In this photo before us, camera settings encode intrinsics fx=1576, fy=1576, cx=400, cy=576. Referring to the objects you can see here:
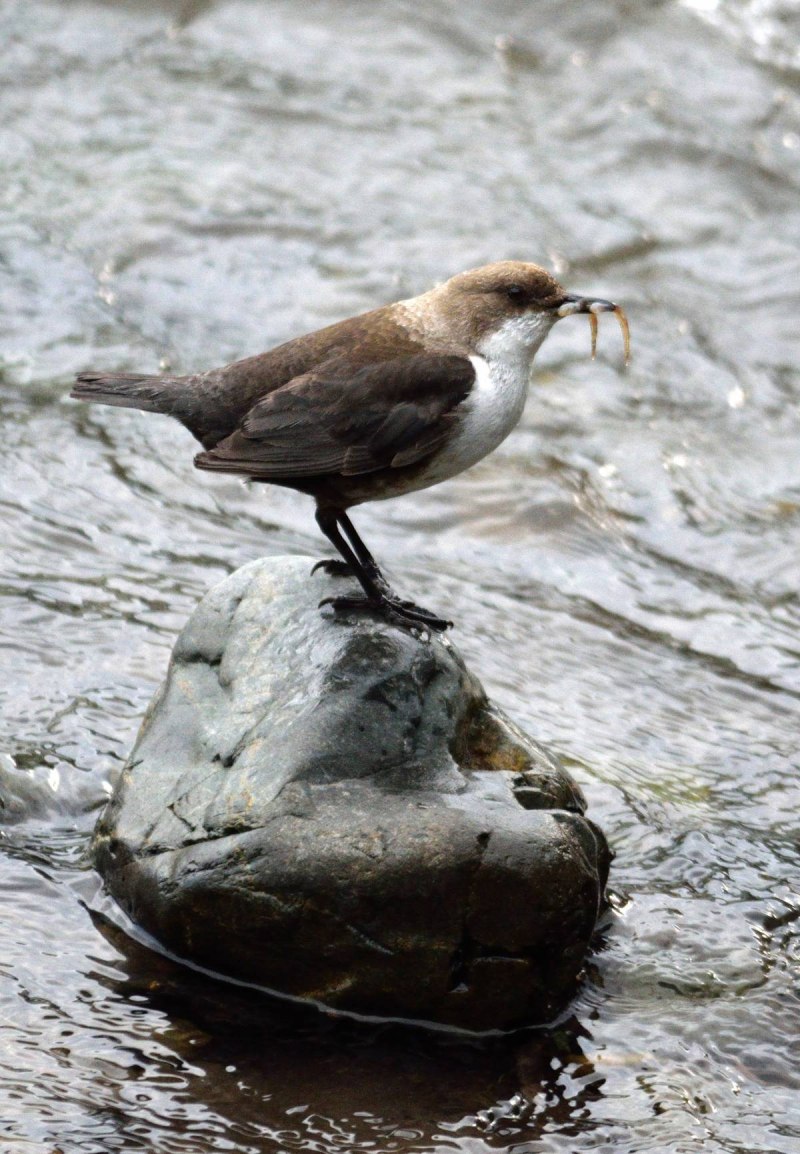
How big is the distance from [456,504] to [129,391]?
292 centimetres

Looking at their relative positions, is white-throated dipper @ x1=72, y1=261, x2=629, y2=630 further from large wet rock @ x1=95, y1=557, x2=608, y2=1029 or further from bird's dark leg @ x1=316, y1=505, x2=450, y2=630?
large wet rock @ x1=95, y1=557, x2=608, y2=1029

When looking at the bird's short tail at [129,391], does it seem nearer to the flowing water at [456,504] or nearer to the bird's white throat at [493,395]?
the bird's white throat at [493,395]

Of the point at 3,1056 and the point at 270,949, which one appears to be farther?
the point at 270,949

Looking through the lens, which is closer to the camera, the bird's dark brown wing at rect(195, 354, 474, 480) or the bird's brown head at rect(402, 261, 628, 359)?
the bird's dark brown wing at rect(195, 354, 474, 480)

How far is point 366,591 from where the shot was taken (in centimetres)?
456

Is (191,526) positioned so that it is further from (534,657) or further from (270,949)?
(270,949)

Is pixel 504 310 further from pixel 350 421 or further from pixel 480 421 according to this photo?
pixel 350 421

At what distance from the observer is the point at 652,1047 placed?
4102 mm

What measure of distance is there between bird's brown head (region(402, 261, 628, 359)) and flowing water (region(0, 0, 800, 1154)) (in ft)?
5.16

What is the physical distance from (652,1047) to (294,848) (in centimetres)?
108

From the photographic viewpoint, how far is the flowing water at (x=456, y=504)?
3.90 metres

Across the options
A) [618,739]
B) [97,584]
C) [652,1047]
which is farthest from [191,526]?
[652,1047]

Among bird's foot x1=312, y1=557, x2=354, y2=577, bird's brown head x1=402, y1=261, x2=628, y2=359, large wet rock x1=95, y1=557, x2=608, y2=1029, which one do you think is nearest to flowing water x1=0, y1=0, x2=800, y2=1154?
large wet rock x1=95, y1=557, x2=608, y2=1029

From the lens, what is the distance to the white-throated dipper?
174 inches
